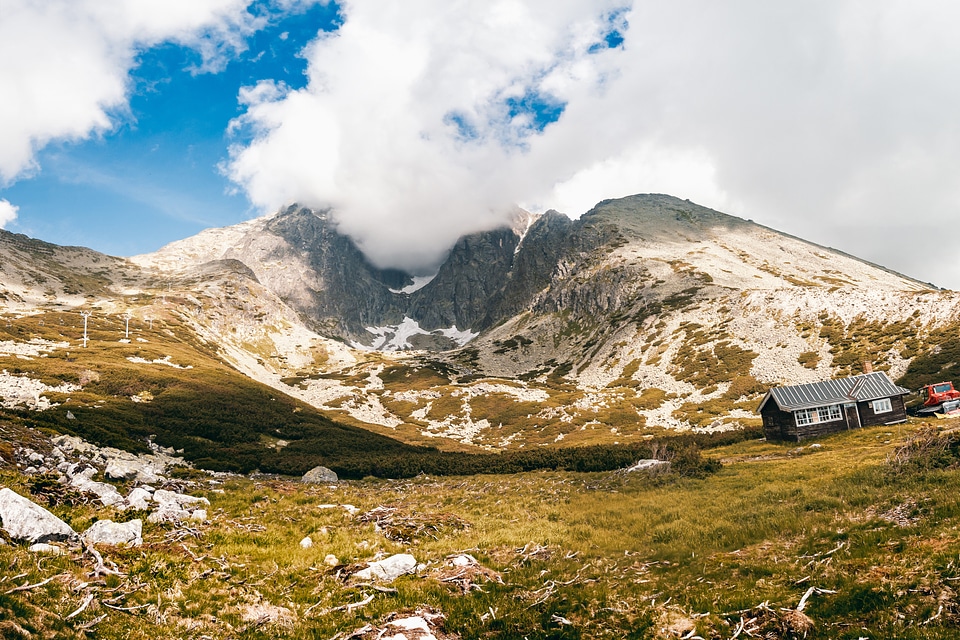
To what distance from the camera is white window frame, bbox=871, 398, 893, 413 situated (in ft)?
160

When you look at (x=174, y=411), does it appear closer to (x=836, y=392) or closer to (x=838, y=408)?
(x=838, y=408)

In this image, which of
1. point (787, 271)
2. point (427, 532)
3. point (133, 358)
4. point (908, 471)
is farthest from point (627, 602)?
point (787, 271)

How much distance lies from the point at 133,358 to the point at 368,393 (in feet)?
182

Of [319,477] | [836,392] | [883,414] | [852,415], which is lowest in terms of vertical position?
[319,477]

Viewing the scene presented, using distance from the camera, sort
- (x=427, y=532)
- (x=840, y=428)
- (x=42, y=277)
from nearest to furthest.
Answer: (x=427, y=532) → (x=840, y=428) → (x=42, y=277)

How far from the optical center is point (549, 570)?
14.1 meters

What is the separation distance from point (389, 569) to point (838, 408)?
5473 centimetres

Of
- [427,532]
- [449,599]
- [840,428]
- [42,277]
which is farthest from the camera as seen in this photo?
[42,277]

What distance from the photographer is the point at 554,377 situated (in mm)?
153875

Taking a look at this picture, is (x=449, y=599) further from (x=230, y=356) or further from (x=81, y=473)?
(x=230, y=356)

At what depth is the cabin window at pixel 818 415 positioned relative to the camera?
48.8 m

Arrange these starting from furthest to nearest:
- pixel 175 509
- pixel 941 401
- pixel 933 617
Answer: pixel 941 401, pixel 175 509, pixel 933 617

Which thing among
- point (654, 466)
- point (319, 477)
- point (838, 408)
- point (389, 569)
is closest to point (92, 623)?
point (389, 569)

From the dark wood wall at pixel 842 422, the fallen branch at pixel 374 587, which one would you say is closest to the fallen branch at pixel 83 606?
the fallen branch at pixel 374 587
